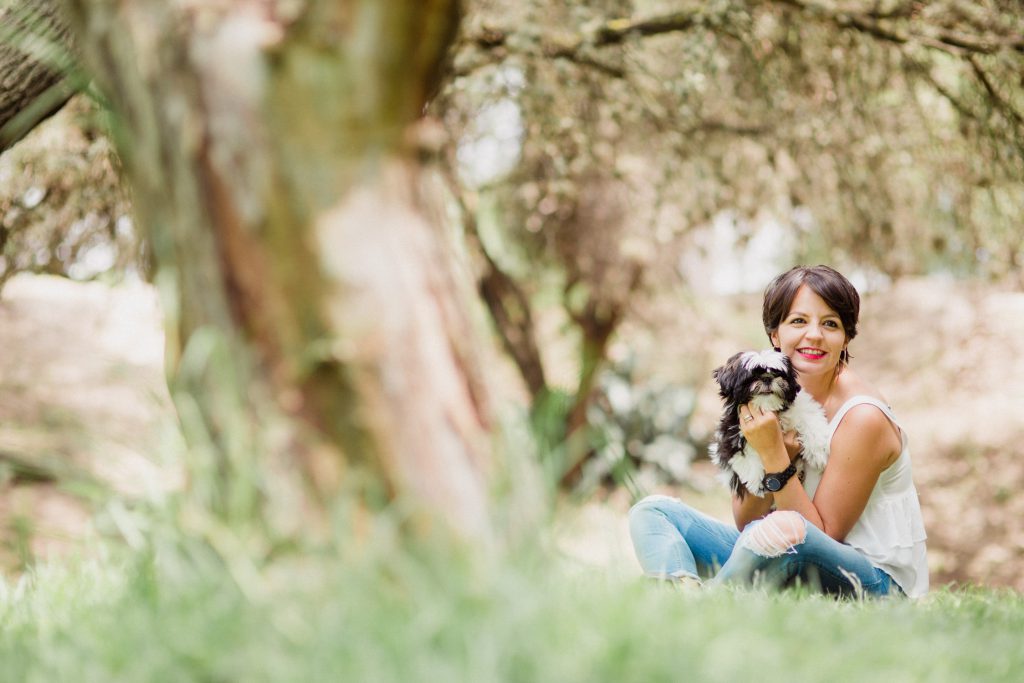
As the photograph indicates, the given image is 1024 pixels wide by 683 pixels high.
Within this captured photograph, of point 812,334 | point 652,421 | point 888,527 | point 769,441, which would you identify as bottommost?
point 652,421

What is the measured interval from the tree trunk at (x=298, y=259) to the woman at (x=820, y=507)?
1.88m

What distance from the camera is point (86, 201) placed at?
19.6 feet

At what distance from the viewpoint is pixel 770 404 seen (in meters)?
3.90

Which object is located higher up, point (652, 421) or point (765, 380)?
point (765, 380)

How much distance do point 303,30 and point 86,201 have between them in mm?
4670

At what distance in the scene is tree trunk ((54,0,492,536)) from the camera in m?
1.82

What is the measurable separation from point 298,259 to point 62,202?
4.82m

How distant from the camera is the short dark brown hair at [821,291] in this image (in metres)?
3.97

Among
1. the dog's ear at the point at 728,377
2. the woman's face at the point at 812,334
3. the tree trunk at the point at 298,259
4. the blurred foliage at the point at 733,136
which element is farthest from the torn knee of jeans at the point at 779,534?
the blurred foliage at the point at 733,136

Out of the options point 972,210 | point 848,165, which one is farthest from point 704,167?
point 972,210

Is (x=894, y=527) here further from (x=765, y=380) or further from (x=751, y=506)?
(x=765, y=380)

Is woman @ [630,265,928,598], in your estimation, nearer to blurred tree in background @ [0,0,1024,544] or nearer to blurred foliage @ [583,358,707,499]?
blurred tree in background @ [0,0,1024,544]

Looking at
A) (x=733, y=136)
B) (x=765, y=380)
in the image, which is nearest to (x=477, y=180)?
(x=733, y=136)

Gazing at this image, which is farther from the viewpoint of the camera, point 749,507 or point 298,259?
point 749,507
